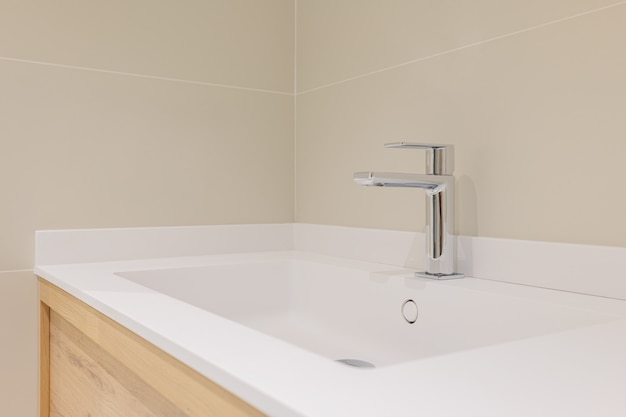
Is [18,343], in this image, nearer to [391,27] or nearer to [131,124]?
[131,124]

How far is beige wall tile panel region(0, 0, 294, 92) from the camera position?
118 cm

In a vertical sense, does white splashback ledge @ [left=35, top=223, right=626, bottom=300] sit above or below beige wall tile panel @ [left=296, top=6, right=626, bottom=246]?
below

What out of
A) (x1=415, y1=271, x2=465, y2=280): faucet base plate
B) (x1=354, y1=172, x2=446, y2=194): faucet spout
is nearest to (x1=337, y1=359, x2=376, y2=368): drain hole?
(x1=415, y1=271, x2=465, y2=280): faucet base plate

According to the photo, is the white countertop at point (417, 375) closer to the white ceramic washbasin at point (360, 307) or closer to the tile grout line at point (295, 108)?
the white ceramic washbasin at point (360, 307)

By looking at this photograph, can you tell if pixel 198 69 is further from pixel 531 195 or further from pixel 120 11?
pixel 531 195

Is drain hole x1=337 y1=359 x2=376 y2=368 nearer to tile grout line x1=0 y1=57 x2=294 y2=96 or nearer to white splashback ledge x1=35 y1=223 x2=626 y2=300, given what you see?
white splashback ledge x1=35 y1=223 x2=626 y2=300

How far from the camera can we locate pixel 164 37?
52.4 inches

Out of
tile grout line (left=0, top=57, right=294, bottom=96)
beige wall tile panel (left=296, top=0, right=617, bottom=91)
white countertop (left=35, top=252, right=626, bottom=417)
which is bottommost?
white countertop (left=35, top=252, right=626, bottom=417)

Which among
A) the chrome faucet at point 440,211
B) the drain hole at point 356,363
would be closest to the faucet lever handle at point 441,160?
the chrome faucet at point 440,211

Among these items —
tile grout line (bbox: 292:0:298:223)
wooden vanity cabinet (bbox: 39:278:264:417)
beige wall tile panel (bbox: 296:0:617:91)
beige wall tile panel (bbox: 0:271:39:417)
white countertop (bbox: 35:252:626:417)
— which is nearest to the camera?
white countertop (bbox: 35:252:626:417)

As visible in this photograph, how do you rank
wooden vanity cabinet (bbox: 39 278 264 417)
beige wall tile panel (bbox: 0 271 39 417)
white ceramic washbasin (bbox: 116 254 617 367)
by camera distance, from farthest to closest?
beige wall tile panel (bbox: 0 271 39 417) → white ceramic washbasin (bbox: 116 254 617 367) → wooden vanity cabinet (bbox: 39 278 264 417)

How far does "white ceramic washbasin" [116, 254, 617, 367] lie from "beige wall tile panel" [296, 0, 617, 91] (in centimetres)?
42

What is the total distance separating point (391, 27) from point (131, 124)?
599 mm

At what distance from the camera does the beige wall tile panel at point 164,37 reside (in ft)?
3.88
